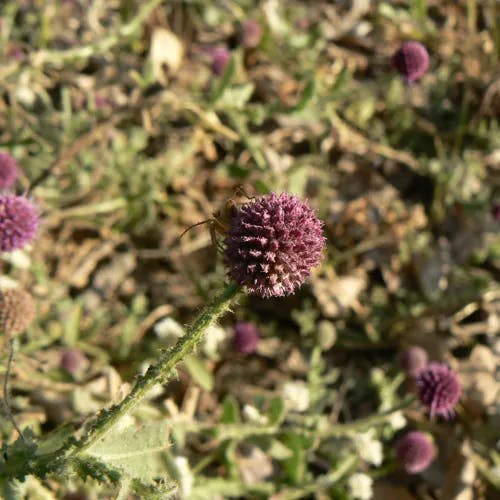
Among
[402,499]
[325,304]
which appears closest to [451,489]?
[402,499]

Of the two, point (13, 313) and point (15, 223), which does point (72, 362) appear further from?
point (15, 223)

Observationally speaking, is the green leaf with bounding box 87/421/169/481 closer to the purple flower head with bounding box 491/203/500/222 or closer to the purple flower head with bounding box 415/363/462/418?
the purple flower head with bounding box 415/363/462/418

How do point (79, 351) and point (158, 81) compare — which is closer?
point (79, 351)

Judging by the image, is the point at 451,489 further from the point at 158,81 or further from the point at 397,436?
the point at 158,81

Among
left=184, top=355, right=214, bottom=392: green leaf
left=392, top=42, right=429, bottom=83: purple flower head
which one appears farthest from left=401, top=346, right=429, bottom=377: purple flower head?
left=392, top=42, right=429, bottom=83: purple flower head

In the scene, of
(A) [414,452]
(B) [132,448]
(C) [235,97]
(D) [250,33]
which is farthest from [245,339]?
(D) [250,33]

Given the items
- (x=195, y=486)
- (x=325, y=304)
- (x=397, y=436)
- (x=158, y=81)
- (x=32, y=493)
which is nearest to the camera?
(x=32, y=493)

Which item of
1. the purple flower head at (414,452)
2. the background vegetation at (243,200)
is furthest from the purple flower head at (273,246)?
the purple flower head at (414,452)
